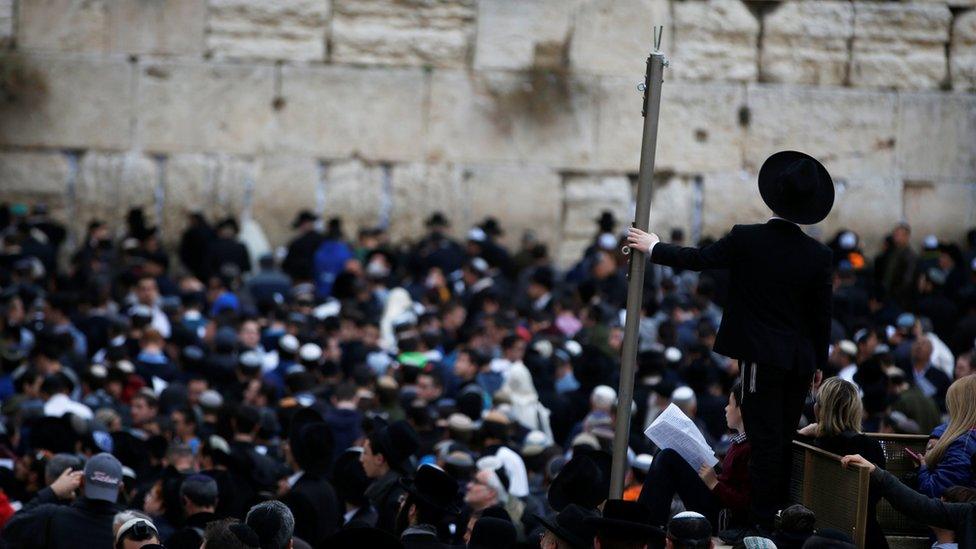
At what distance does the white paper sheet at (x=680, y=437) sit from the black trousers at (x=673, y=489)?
5cm

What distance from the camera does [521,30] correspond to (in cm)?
1683

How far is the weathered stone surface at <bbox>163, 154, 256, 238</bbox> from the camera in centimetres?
1689

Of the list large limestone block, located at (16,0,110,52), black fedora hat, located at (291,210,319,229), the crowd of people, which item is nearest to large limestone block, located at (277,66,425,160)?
black fedora hat, located at (291,210,319,229)

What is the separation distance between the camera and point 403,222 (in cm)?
1708

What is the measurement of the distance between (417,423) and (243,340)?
3.24 meters

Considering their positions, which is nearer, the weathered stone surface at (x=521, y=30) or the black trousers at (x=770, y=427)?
the black trousers at (x=770, y=427)

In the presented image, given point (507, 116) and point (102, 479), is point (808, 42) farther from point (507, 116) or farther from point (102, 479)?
point (102, 479)

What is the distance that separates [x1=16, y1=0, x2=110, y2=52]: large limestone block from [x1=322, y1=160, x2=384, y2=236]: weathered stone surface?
2849 mm

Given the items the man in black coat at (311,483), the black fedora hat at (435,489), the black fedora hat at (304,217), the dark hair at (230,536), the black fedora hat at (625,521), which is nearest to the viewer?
the dark hair at (230,536)

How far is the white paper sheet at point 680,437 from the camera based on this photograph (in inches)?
238

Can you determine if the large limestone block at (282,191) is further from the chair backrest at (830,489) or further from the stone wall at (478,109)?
the chair backrest at (830,489)

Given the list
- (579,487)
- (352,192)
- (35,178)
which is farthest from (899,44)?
(579,487)

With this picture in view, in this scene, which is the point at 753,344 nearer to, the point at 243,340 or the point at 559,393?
the point at 559,393

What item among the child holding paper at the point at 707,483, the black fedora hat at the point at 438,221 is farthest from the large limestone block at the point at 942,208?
the child holding paper at the point at 707,483
